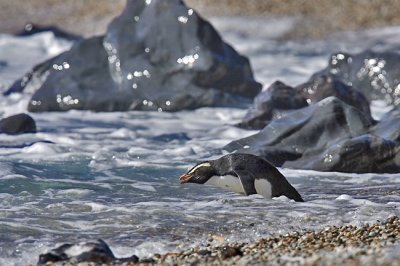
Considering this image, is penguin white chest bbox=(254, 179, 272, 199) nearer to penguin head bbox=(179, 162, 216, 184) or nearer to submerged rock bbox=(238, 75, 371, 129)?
penguin head bbox=(179, 162, 216, 184)

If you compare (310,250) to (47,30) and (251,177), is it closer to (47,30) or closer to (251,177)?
(251,177)

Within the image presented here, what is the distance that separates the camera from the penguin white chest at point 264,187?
20.4 feet

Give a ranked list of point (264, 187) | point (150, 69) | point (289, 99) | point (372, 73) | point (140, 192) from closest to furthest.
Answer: point (264, 187)
point (140, 192)
point (289, 99)
point (150, 69)
point (372, 73)

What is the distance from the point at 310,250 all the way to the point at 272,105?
4893 mm

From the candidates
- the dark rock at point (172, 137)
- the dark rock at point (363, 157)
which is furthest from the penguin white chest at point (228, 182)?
the dark rock at point (172, 137)

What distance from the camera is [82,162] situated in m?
7.79

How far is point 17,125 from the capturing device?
30.2 ft

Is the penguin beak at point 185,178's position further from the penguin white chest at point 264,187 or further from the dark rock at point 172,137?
the dark rock at point 172,137

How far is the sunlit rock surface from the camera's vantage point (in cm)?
731

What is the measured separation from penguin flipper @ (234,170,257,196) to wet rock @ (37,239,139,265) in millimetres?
1456

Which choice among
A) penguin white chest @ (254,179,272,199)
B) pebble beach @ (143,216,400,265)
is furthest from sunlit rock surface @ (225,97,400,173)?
pebble beach @ (143,216,400,265)

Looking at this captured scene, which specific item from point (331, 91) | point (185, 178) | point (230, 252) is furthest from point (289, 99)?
point (230, 252)

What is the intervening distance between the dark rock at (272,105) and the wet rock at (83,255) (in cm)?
467

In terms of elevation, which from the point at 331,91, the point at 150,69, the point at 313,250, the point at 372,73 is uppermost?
the point at 150,69
